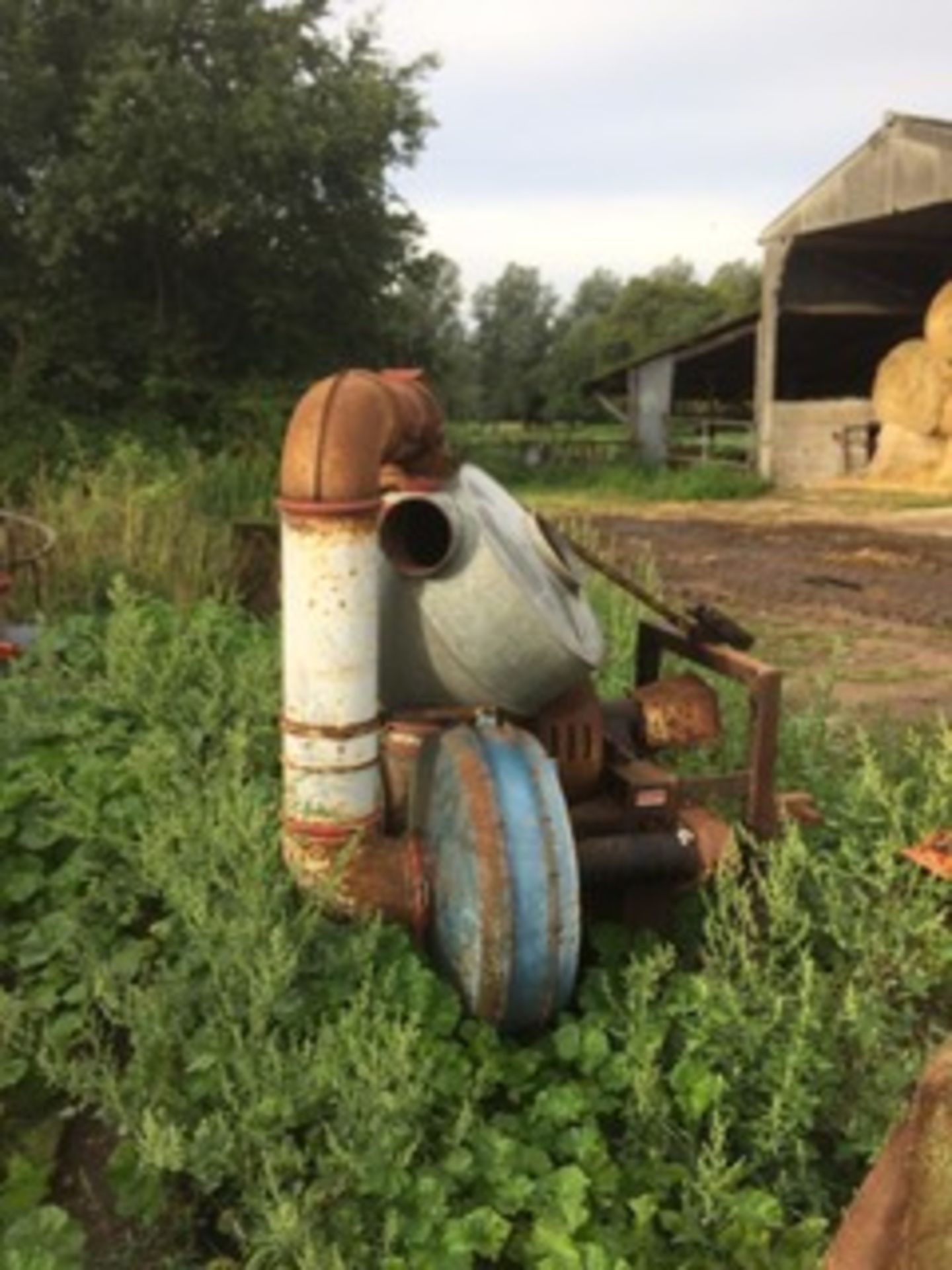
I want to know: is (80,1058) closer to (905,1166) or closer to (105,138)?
(905,1166)

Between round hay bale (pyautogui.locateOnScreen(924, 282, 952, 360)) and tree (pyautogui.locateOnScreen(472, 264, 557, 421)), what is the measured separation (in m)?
27.4

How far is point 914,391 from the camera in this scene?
2305 cm

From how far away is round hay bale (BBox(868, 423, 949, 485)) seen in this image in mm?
22641

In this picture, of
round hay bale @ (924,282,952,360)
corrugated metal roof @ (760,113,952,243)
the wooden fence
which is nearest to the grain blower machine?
corrugated metal roof @ (760,113,952,243)

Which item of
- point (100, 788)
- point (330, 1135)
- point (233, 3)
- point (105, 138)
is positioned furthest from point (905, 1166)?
point (233, 3)

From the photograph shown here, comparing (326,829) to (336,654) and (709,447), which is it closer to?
(336,654)

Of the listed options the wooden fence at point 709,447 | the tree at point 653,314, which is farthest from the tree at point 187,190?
the tree at point 653,314

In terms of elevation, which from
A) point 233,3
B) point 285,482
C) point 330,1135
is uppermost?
point 233,3

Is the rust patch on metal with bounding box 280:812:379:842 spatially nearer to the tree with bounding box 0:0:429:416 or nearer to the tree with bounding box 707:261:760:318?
the tree with bounding box 0:0:429:416

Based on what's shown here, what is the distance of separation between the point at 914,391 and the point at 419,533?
2177 centimetres

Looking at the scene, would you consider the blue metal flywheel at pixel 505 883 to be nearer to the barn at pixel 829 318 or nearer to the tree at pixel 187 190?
the tree at pixel 187 190

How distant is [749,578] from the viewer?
1148 cm

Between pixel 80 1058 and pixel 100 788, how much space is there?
100cm

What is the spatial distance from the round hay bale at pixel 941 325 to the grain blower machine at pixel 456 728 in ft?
70.4
